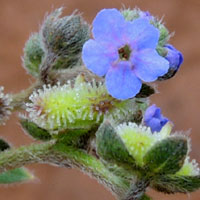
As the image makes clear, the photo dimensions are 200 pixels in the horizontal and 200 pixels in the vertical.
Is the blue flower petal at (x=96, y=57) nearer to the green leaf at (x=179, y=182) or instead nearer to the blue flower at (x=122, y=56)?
the blue flower at (x=122, y=56)

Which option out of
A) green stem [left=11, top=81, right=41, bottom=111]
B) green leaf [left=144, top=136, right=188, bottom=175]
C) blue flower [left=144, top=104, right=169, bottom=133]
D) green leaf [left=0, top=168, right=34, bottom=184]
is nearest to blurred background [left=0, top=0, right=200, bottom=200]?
green leaf [left=0, top=168, right=34, bottom=184]

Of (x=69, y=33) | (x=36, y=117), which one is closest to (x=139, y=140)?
(x=36, y=117)

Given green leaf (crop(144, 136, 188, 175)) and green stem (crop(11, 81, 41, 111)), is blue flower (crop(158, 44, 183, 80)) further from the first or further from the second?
green stem (crop(11, 81, 41, 111))

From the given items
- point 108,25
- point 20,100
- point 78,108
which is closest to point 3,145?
point 20,100

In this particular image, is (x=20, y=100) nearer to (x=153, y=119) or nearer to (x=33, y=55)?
(x=33, y=55)

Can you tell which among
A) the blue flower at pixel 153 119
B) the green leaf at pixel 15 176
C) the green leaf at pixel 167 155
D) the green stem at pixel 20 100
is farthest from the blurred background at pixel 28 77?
A: the green leaf at pixel 167 155

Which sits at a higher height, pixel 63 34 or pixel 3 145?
pixel 63 34
